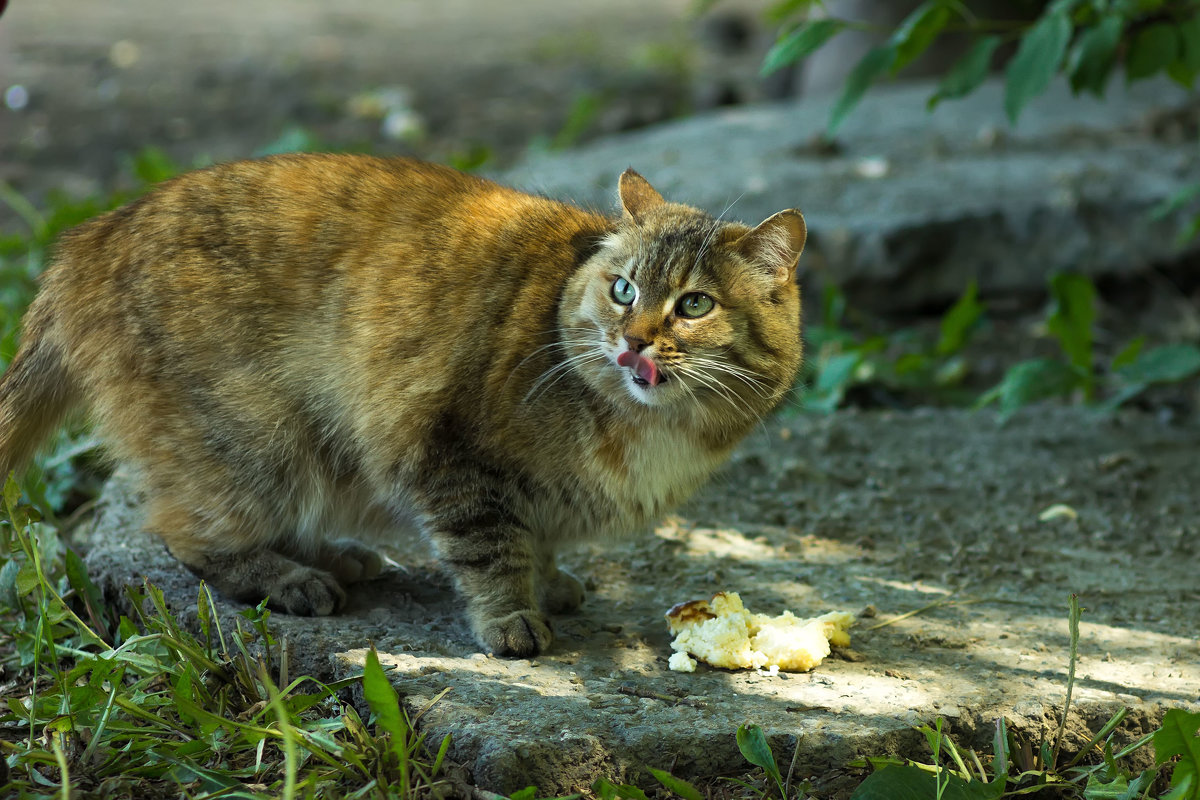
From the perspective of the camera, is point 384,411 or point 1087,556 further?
point 1087,556

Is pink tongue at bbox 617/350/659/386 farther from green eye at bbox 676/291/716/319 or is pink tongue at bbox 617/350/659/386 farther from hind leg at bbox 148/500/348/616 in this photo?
hind leg at bbox 148/500/348/616

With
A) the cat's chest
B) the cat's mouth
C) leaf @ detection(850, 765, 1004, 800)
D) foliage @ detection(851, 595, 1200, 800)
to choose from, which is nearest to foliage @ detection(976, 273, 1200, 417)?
the cat's chest

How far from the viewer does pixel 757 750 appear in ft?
8.06

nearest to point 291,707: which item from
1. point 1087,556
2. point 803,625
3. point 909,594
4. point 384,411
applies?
point 384,411

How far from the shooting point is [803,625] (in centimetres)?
300

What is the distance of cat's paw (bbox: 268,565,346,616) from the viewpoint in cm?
313

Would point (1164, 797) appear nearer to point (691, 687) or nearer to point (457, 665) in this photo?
point (691, 687)

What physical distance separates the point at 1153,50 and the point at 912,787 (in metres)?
2.84

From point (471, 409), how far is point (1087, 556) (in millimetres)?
2071

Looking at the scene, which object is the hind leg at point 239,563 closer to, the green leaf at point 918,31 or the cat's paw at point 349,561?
the cat's paw at point 349,561

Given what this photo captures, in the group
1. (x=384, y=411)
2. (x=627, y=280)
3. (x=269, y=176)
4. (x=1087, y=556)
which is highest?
(x=269, y=176)

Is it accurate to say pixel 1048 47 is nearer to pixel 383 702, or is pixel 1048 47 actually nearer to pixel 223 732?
pixel 383 702

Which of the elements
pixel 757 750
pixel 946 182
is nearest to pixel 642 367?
pixel 757 750

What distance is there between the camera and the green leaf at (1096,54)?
12.5 ft
